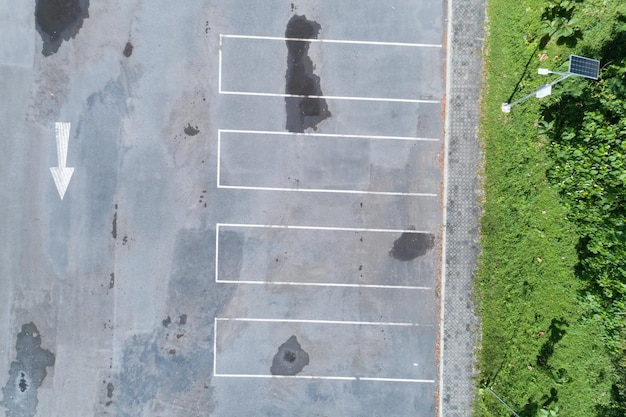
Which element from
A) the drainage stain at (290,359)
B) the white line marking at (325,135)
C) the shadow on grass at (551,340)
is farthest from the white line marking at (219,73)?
the shadow on grass at (551,340)

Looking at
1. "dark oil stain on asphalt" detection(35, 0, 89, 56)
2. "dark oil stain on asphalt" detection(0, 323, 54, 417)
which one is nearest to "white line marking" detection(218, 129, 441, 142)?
"dark oil stain on asphalt" detection(35, 0, 89, 56)

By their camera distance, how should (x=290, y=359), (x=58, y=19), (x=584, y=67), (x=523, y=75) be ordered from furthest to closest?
(x=290, y=359), (x=523, y=75), (x=58, y=19), (x=584, y=67)

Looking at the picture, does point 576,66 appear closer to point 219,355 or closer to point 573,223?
point 573,223

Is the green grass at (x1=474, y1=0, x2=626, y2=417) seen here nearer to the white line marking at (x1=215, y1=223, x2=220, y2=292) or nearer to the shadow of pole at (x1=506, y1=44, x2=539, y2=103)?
the shadow of pole at (x1=506, y1=44, x2=539, y2=103)

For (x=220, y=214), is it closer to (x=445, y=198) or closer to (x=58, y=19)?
(x=445, y=198)

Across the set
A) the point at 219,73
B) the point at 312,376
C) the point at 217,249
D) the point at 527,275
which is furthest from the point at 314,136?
the point at 527,275
